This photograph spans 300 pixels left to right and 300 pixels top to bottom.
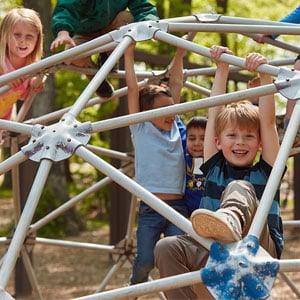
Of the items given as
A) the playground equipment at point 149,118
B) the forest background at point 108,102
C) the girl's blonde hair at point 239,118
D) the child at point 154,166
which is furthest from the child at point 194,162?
the forest background at point 108,102

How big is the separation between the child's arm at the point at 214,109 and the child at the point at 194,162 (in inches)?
33.4

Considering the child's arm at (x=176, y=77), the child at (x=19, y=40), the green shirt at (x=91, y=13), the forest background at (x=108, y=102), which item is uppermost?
the green shirt at (x=91, y=13)

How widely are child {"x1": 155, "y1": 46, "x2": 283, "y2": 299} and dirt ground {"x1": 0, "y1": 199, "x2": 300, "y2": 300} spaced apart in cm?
296

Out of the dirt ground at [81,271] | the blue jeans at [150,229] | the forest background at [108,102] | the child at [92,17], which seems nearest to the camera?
the blue jeans at [150,229]

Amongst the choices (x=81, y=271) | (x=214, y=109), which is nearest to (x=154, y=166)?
(x=214, y=109)

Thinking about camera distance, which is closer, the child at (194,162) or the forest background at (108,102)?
the child at (194,162)

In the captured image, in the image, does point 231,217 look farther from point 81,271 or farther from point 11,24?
point 81,271

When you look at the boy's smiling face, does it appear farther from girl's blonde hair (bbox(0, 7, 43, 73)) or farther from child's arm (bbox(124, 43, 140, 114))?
girl's blonde hair (bbox(0, 7, 43, 73))

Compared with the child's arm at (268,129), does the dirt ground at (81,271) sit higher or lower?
lower

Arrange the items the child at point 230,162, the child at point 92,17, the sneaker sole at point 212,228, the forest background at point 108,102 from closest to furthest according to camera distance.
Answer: the sneaker sole at point 212,228, the child at point 230,162, the child at point 92,17, the forest background at point 108,102

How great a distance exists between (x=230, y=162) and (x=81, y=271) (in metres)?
6.05

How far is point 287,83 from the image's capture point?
4516 mm

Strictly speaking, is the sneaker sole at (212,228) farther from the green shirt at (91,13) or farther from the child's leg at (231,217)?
the green shirt at (91,13)

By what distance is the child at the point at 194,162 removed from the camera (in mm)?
5762
